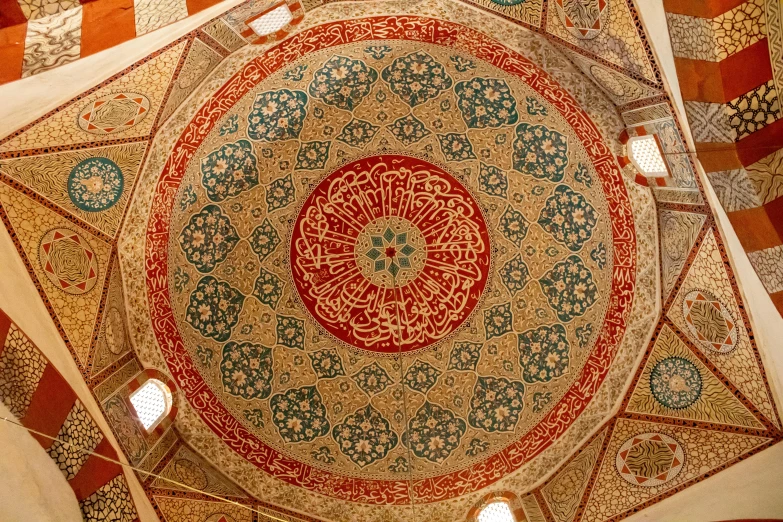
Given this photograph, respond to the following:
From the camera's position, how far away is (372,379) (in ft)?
27.6

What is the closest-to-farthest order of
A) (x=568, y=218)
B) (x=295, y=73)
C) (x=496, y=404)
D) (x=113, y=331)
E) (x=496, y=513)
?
1. (x=113, y=331)
2. (x=295, y=73)
3. (x=496, y=513)
4. (x=568, y=218)
5. (x=496, y=404)

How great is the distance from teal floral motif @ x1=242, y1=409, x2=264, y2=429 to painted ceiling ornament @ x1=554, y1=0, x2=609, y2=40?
5.10 meters

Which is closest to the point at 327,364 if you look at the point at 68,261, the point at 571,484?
the point at 571,484

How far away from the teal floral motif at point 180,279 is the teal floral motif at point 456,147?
315 centimetres

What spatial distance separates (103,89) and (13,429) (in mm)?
2761

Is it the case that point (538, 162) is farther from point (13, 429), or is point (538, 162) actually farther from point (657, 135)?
point (13, 429)

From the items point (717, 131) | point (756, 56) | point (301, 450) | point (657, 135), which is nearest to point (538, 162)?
point (657, 135)

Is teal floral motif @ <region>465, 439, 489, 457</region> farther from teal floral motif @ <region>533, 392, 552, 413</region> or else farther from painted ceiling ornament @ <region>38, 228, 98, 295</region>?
painted ceiling ornament @ <region>38, 228, 98, 295</region>

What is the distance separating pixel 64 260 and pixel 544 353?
16.6ft

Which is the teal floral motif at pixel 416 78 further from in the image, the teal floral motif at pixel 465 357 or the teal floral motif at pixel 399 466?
the teal floral motif at pixel 399 466

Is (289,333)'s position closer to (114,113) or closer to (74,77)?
(114,113)

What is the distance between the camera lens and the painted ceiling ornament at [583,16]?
6.00 m

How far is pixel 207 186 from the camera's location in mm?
7648

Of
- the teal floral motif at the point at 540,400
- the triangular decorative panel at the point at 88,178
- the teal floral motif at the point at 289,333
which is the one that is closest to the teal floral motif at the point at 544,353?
the teal floral motif at the point at 540,400
